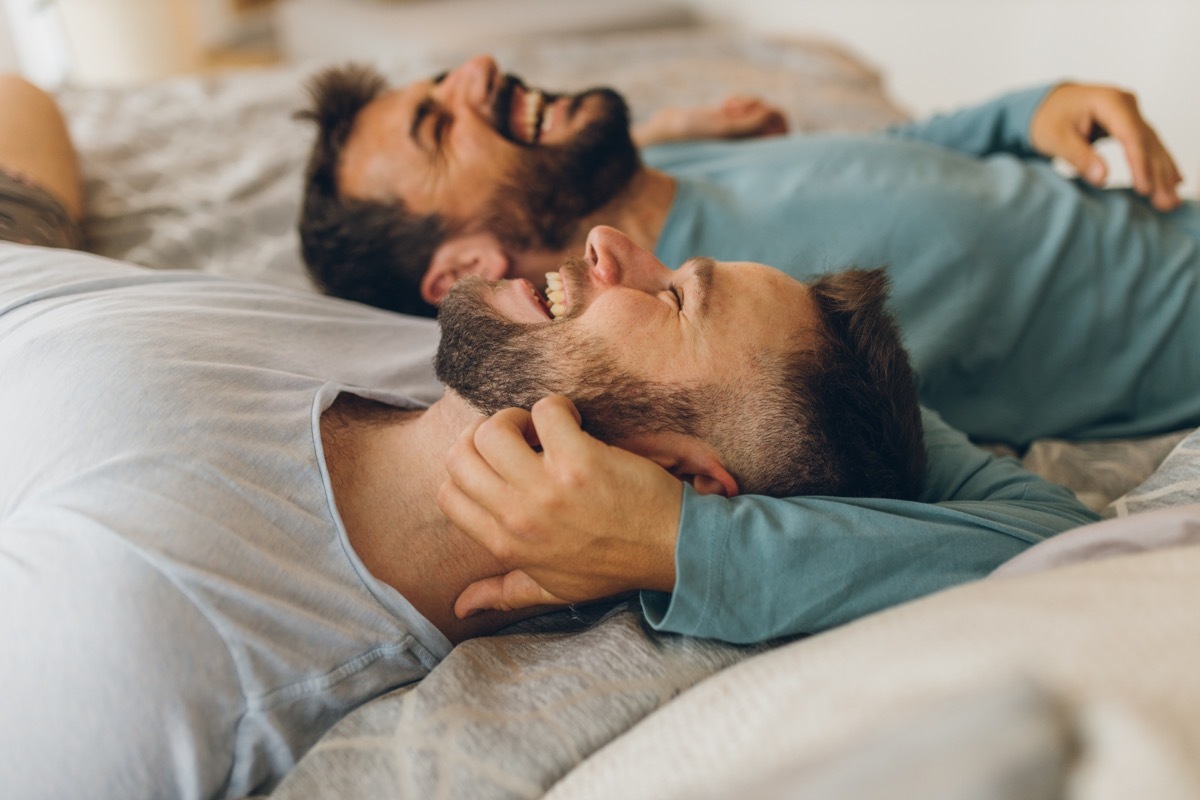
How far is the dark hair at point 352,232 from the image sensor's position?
5.43ft

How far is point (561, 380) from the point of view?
3.27ft

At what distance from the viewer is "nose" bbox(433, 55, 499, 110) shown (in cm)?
171

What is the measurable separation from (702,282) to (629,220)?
2.13 feet

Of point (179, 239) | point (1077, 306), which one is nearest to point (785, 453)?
point (1077, 306)

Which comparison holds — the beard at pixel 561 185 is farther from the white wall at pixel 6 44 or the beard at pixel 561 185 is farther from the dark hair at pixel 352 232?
the white wall at pixel 6 44

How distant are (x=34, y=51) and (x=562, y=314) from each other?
12.5 ft

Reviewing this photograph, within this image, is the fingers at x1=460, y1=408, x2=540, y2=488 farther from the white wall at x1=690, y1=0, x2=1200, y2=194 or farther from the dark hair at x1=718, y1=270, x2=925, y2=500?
the white wall at x1=690, y1=0, x2=1200, y2=194

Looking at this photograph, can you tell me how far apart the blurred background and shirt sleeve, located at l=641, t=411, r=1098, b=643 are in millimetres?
2844

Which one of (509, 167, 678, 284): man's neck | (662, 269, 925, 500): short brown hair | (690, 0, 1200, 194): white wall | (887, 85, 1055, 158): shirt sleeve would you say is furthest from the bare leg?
(690, 0, 1200, 194): white wall

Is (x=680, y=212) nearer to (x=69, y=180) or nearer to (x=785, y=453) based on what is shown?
(x=785, y=453)

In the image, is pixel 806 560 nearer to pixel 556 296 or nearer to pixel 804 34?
pixel 556 296

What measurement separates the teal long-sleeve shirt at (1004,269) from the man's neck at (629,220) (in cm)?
4

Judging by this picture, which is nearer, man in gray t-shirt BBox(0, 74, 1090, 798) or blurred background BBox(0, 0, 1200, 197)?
man in gray t-shirt BBox(0, 74, 1090, 798)

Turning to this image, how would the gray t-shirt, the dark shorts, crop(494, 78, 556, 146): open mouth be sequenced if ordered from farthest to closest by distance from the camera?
crop(494, 78, 556, 146): open mouth → the dark shorts → the gray t-shirt
